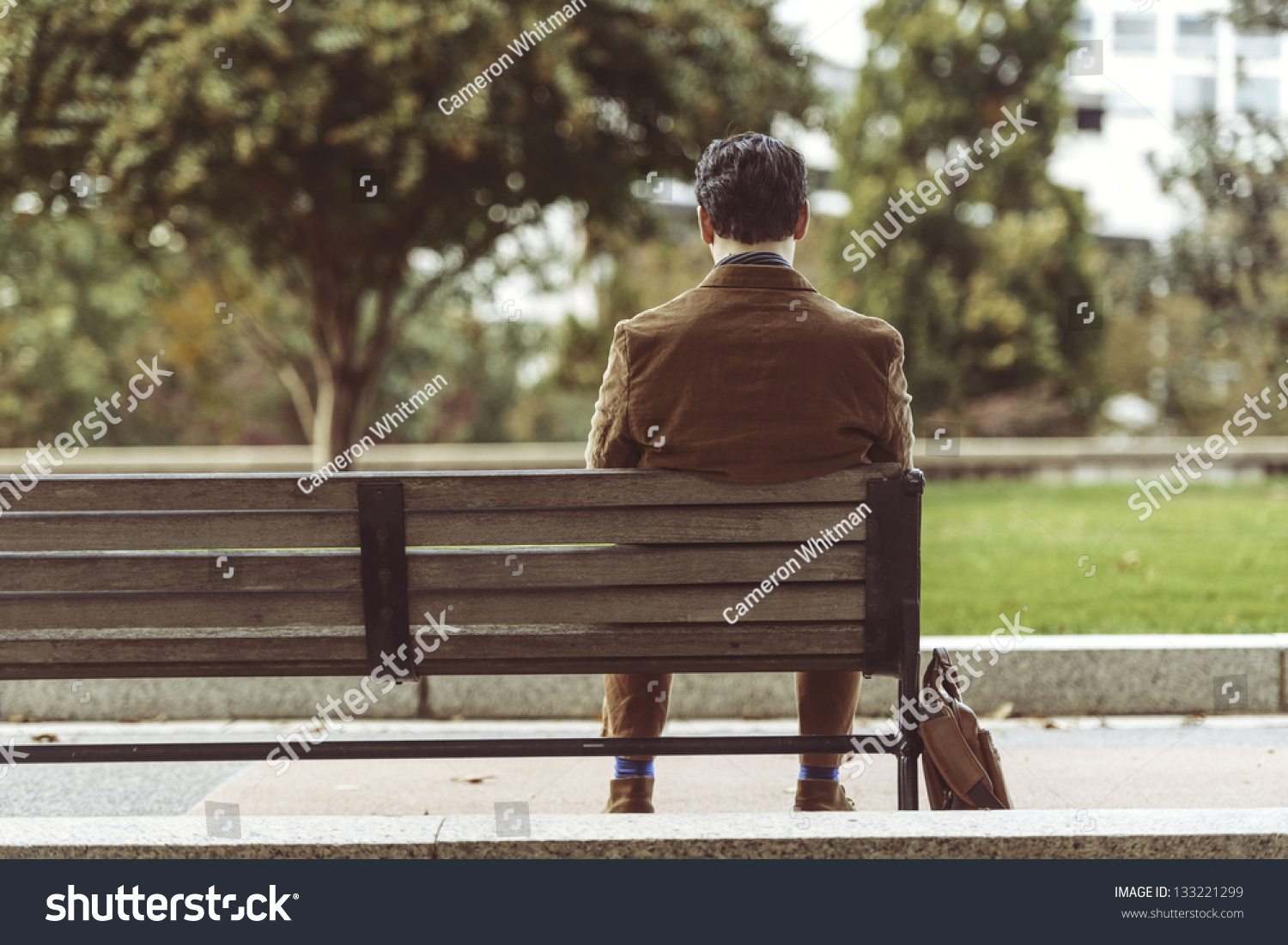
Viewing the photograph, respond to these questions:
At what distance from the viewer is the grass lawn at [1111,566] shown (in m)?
5.08

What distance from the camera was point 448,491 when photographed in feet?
8.20

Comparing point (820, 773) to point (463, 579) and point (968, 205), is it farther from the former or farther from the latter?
point (968, 205)

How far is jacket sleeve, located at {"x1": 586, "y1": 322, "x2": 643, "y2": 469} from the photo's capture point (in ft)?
8.70

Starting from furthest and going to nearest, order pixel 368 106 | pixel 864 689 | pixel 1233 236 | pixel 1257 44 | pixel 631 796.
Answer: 1. pixel 1233 236
2. pixel 1257 44
3. pixel 368 106
4. pixel 864 689
5. pixel 631 796


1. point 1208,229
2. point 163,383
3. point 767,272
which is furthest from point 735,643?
point 163,383

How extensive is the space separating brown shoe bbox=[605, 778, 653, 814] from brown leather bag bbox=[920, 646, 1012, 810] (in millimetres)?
693

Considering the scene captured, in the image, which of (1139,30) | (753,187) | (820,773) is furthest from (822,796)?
(1139,30)

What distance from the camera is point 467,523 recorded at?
2504mm

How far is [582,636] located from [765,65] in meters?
8.39

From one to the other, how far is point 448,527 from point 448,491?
0.08 m

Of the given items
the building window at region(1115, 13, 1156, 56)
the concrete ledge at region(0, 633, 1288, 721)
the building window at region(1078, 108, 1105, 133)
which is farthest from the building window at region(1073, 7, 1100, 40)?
the building window at region(1115, 13, 1156, 56)

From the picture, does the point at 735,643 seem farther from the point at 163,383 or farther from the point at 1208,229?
the point at 163,383

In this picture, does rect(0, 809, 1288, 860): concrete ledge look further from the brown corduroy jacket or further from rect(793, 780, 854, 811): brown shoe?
the brown corduroy jacket

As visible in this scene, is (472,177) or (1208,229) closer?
(472,177)
